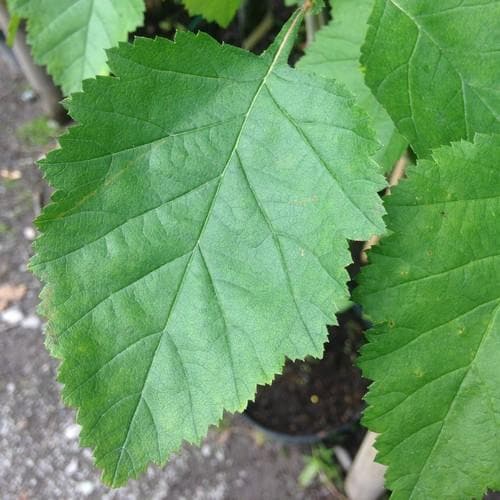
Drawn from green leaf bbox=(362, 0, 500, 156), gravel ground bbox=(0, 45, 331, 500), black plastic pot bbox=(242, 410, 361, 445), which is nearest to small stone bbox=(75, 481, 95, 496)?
gravel ground bbox=(0, 45, 331, 500)

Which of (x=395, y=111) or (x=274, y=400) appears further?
(x=274, y=400)

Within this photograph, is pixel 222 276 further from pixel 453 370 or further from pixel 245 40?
pixel 245 40

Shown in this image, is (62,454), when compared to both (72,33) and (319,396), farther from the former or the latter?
(72,33)

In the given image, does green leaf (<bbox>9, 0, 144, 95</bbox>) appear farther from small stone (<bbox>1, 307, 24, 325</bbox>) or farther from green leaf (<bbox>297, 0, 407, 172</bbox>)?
small stone (<bbox>1, 307, 24, 325</bbox>)

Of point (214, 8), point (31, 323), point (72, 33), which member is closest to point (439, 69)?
point (214, 8)

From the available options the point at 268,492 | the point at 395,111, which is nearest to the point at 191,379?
the point at 395,111
